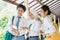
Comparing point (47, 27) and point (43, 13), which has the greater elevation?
point (43, 13)

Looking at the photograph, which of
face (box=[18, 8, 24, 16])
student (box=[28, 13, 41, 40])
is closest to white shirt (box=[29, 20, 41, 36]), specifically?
student (box=[28, 13, 41, 40])

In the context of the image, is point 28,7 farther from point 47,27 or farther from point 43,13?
point 47,27

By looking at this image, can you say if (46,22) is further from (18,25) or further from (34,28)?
(18,25)

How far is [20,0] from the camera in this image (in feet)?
5.65

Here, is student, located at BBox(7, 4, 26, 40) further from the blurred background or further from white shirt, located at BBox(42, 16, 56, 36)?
white shirt, located at BBox(42, 16, 56, 36)

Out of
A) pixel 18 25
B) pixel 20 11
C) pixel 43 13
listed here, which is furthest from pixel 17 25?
pixel 43 13

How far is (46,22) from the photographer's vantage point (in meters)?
1.71

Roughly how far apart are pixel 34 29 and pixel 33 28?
0.02 meters

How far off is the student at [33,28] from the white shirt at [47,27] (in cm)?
7

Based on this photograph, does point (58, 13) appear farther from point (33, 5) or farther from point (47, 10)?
point (33, 5)

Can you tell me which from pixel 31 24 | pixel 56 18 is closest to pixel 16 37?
pixel 31 24

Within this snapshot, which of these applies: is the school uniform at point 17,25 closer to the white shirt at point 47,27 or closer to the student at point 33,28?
the student at point 33,28


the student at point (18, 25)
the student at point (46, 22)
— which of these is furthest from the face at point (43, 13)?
the student at point (18, 25)

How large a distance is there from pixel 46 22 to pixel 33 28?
15 centimetres
